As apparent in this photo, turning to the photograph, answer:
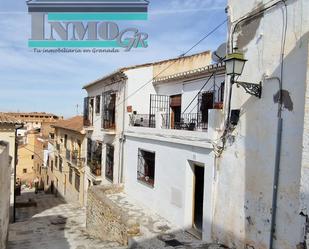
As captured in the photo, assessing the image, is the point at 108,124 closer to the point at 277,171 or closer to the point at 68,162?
the point at 68,162

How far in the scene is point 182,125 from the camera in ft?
39.4

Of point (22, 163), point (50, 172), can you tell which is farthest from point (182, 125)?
point (22, 163)

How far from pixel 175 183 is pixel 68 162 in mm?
17177

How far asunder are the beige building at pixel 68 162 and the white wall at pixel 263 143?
15574 millimetres

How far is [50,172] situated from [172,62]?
2443 cm

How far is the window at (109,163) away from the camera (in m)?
17.5

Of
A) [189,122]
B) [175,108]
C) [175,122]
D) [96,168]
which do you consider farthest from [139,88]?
[96,168]

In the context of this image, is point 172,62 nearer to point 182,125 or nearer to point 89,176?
point 182,125

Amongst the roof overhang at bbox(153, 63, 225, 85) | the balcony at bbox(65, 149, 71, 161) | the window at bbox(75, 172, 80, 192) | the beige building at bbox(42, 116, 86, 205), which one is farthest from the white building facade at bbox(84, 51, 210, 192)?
the balcony at bbox(65, 149, 71, 161)

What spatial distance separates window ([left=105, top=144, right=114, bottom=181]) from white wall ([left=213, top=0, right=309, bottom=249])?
30.8 feet

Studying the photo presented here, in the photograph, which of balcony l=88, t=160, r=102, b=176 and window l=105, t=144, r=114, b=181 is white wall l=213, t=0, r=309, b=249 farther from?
balcony l=88, t=160, r=102, b=176

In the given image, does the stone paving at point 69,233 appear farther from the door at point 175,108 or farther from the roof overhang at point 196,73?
the roof overhang at point 196,73

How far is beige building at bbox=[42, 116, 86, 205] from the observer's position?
77.3ft

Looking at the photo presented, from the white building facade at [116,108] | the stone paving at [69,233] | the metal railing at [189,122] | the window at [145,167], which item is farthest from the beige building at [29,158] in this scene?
the metal railing at [189,122]
